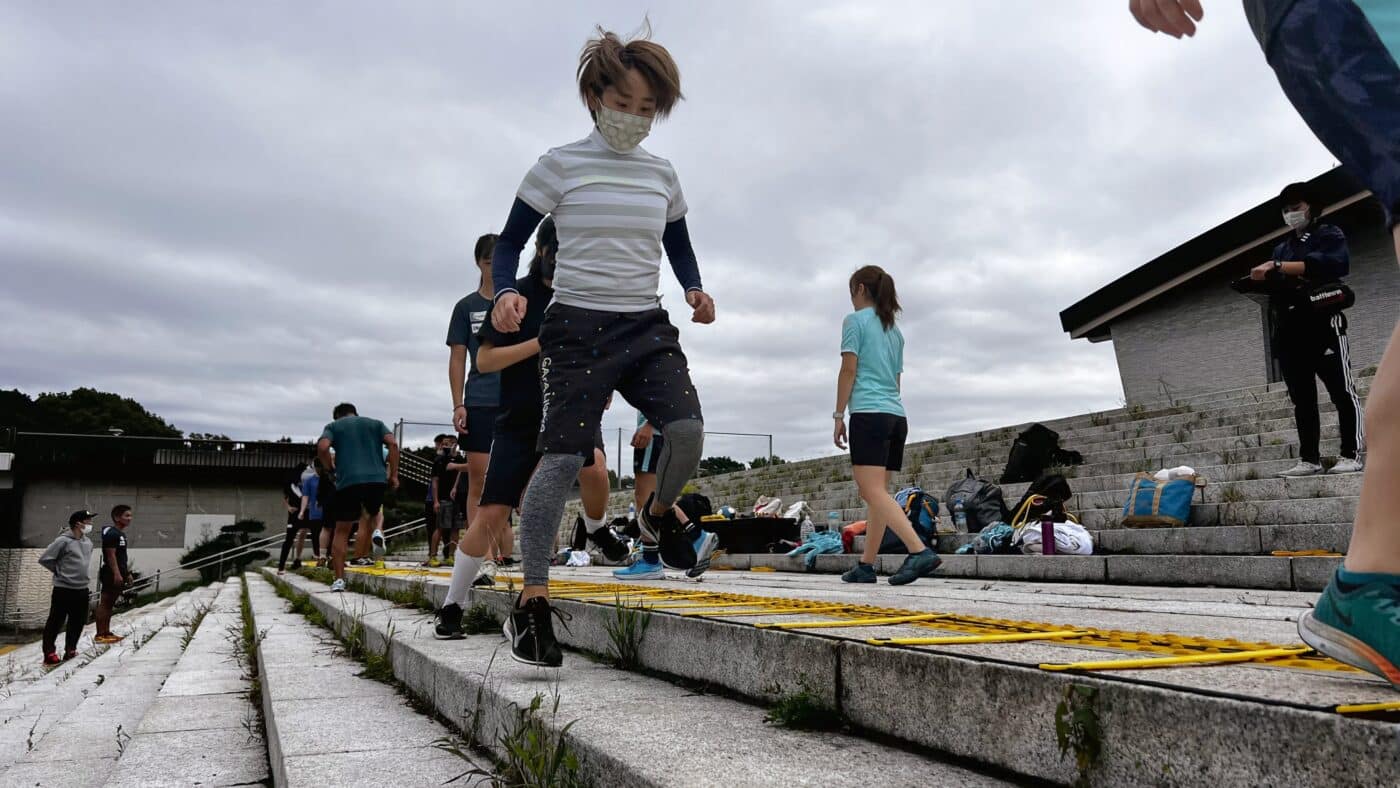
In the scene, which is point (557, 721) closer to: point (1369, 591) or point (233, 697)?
point (1369, 591)

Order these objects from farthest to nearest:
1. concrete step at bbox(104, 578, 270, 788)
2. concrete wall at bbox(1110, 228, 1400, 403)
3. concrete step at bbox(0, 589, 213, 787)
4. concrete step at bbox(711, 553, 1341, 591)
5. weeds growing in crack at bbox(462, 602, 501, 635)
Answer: concrete wall at bbox(1110, 228, 1400, 403) → concrete step at bbox(711, 553, 1341, 591) → weeds growing in crack at bbox(462, 602, 501, 635) → concrete step at bbox(0, 589, 213, 787) → concrete step at bbox(104, 578, 270, 788)

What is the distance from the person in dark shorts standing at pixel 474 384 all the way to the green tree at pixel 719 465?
51.2ft

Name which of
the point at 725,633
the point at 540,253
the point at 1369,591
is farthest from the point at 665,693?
the point at 540,253

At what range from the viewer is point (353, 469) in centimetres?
711

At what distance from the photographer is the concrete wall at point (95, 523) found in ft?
99.0

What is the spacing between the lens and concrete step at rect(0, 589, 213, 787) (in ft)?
10.4

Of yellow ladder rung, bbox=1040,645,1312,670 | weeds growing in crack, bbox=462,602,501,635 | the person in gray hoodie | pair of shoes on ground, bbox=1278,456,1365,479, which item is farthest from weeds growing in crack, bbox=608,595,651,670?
the person in gray hoodie

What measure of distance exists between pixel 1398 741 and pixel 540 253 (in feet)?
9.67

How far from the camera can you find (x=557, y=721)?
188 cm

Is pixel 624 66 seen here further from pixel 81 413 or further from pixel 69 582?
pixel 81 413

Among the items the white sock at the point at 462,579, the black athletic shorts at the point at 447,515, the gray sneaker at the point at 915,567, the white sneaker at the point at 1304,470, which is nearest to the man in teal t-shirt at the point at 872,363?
the gray sneaker at the point at 915,567

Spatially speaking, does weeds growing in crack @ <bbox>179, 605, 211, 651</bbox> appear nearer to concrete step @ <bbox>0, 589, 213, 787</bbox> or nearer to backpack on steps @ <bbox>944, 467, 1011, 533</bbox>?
concrete step @ <bbox>0, 589, 213, 787</bbox>

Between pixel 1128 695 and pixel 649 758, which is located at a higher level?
pixel 1128 695

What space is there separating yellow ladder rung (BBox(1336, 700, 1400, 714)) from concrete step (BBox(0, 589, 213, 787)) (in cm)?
321
